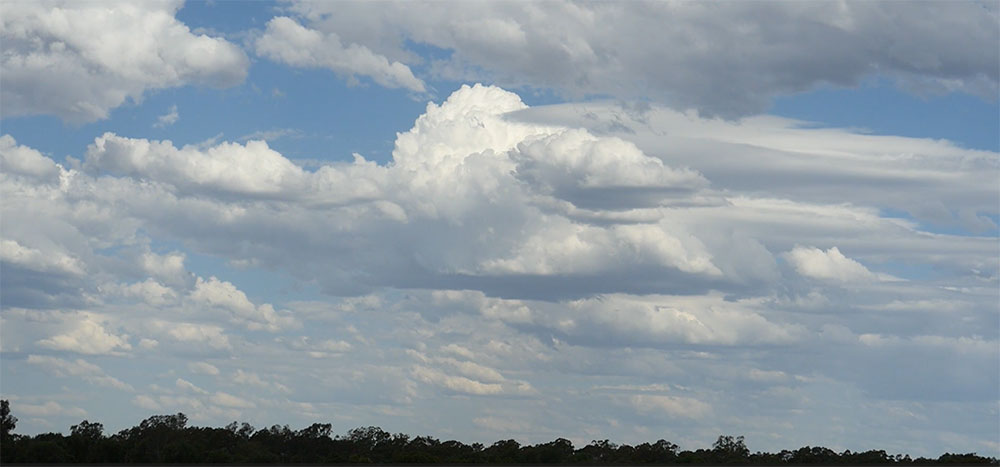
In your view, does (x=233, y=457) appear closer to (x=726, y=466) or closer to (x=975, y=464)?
(x=726, y=466)

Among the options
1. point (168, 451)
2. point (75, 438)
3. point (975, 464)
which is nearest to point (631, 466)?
point (975, 464)

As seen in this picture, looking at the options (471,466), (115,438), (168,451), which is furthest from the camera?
(115,438)

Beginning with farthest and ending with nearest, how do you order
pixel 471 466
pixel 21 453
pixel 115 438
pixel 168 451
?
pixel 115 438 < pixel 168 451 < pixel 471 466 < pixel 21 453

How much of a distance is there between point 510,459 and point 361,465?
25523 millimetres

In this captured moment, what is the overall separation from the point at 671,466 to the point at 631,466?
6.22 meters

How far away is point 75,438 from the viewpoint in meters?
184

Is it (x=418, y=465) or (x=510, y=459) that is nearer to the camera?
(x=418, y=465)

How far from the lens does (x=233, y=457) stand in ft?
607

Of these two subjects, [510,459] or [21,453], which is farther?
[510,459]

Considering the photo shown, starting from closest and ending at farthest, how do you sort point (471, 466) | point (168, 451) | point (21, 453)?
point (21, 453)
point (471, 466)
point (168, 451)

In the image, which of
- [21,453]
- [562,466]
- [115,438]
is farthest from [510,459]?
[21,453]

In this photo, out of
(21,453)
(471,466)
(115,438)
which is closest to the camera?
(21,453)

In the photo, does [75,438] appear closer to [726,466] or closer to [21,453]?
[21,453]

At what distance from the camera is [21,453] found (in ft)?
520
